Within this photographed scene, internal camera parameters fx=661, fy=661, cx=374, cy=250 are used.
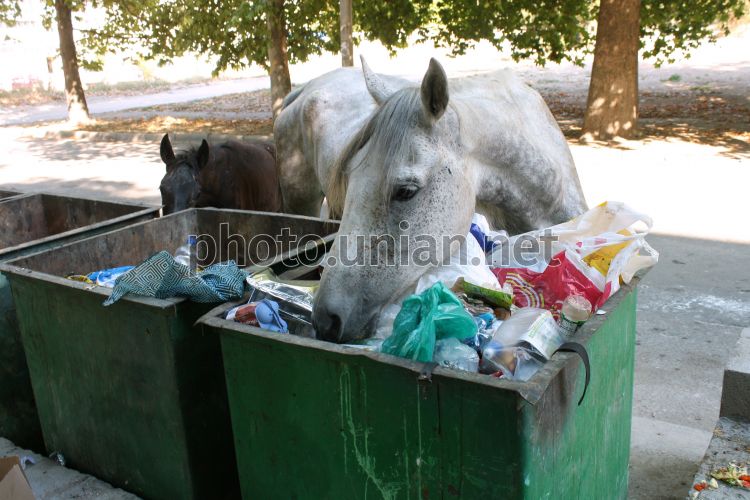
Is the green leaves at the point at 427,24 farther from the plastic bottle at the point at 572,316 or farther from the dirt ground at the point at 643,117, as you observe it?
the plastic bottle at the point at 572,316

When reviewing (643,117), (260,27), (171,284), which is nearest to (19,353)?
(171,284)

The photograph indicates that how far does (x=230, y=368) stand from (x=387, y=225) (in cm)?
68

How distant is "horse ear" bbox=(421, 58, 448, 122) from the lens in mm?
2123

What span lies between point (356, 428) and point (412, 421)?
7.6 inches

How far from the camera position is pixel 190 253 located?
3.51m

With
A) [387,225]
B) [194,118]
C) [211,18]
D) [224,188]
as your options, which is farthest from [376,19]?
[387,225]

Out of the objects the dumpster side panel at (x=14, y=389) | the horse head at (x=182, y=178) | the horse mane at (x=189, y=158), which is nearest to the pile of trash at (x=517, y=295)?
the dumpster side panel at (x=14, y=389)

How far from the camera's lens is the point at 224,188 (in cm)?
557

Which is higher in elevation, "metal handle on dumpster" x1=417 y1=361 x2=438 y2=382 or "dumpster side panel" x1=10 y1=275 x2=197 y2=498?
"metal handle on dumpster" x1=417 y1=361 x2=438 y2=382

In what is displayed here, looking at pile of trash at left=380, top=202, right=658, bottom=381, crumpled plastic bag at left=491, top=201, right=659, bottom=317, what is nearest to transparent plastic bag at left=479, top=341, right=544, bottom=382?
pile of trash at left=380, top=202, right=658, bottom=381

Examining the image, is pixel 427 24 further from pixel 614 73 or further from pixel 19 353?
pixel 19 353

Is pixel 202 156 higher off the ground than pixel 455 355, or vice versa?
pixel 202 156

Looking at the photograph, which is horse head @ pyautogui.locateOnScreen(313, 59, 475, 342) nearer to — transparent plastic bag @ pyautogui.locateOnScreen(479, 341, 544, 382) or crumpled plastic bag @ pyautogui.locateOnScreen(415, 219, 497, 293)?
crumpled plastic bag @ pyautogui.locateOnScreen(415, 219, 497, 293)

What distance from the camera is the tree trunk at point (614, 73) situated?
1065 centimetres
